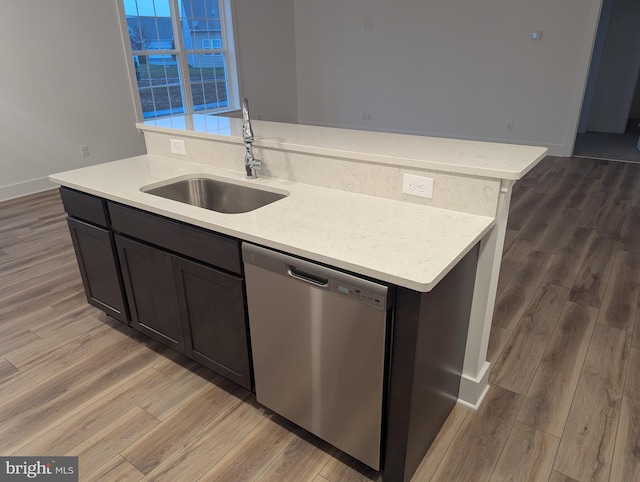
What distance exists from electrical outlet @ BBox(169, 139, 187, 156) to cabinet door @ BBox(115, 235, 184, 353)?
2.19 ft

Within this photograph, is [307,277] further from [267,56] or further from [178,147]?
[267,56]

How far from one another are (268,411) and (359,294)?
0.89 m

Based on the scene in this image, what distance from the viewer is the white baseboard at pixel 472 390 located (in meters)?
1.82

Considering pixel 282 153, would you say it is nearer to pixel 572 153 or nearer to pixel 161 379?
pixel 161 379

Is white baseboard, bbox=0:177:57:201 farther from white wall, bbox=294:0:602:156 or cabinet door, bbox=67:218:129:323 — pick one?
white wall, bbox=294:0:602:156

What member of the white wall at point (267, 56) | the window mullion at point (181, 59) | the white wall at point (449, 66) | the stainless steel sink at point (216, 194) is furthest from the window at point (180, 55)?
the stainless steel sink at point (216, 194)

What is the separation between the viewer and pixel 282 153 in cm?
200

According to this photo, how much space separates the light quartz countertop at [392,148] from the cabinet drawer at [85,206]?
0.61 meters

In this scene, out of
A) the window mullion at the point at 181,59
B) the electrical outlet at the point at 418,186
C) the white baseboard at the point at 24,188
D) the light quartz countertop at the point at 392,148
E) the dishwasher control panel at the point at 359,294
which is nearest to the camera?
the dishwasher control panel at the point at 359,294

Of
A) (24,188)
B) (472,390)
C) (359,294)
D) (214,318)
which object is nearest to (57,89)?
(24,188)

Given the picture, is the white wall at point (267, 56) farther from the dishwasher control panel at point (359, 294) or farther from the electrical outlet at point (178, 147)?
the dishwasher control panel at point (359, 294)

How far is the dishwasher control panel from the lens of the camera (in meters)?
1.21

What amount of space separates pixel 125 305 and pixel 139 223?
0.55 meters

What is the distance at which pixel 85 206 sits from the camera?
207 centimetres
